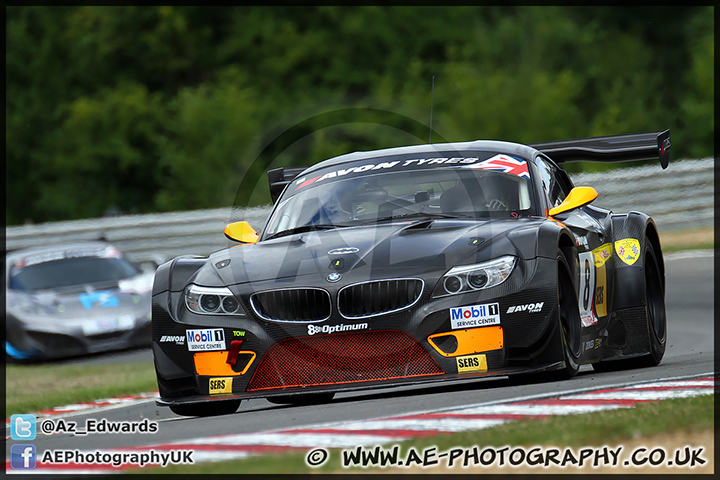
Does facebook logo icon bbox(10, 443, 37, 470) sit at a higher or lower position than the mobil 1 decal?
lower

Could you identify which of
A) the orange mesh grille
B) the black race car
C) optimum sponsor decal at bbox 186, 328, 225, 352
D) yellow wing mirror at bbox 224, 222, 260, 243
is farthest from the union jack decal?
the black race car

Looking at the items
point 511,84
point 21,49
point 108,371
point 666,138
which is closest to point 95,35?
point 21,49

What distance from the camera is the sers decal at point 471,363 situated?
5262 millimetres

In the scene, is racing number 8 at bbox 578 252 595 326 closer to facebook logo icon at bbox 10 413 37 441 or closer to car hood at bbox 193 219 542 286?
car hood at bbox 193 219 542 286

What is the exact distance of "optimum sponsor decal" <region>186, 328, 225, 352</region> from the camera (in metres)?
5.56

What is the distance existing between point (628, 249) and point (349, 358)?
2.64m

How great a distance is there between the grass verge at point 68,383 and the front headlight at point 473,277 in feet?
15.5

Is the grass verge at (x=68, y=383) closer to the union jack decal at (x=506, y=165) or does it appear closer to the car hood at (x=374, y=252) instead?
the car hood at (x=374, y=252)

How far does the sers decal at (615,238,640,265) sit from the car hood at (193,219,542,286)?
138 centimetres

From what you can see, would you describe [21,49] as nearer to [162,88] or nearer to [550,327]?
[162,88]

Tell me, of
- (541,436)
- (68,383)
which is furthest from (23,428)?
(68,383)

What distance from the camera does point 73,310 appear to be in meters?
13.3

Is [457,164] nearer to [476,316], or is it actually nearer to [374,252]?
[374,252]

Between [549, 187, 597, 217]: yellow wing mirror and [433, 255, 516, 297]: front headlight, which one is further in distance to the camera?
[549, 187, 597, 217]: yellow wing mirror
